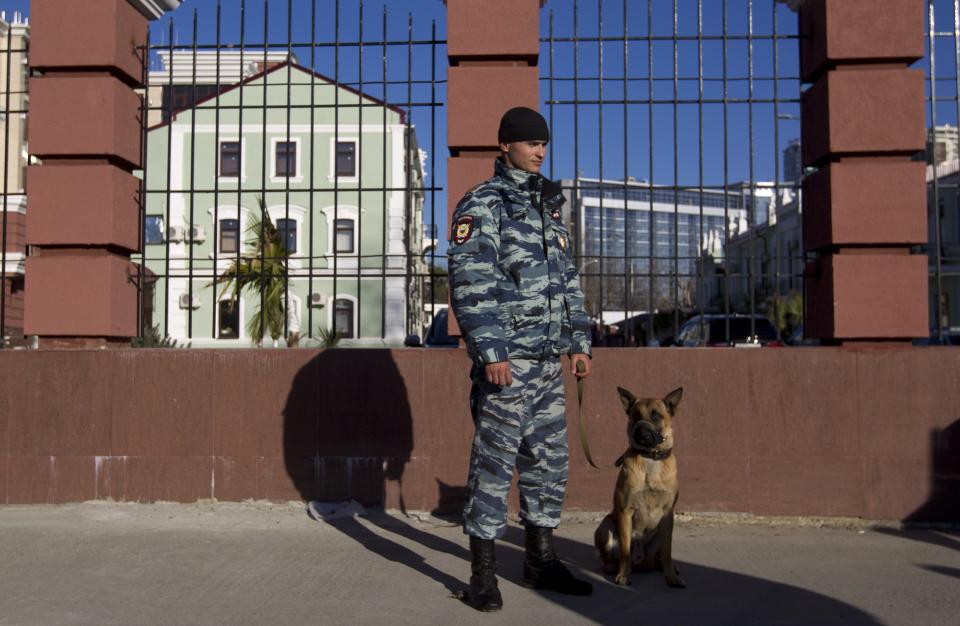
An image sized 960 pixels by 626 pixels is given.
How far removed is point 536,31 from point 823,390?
10.2ft

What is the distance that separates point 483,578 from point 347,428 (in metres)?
2.40

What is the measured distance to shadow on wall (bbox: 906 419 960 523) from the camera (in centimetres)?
597

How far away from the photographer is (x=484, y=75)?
20.7ft

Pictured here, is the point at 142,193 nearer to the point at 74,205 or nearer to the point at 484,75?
the point at 74,205

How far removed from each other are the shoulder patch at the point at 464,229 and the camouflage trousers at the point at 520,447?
599 millimetres

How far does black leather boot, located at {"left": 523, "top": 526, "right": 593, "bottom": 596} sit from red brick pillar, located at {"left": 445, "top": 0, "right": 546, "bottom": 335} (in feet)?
6.98

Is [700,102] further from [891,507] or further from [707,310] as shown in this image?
[891,507]

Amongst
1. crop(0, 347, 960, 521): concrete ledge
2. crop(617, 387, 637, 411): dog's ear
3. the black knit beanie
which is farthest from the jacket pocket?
crop(0, 347, 960, 521): concrete ledge

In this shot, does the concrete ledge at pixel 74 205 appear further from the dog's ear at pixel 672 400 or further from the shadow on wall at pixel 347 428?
the dog's ear at pixel 672 400

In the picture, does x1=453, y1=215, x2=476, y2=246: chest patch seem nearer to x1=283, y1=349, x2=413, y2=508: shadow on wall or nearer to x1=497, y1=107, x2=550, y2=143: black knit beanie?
x1=497, y1=107, x2=550, y2=143: black knit beanie

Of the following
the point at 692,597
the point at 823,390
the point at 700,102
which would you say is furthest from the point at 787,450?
the point at 700,102

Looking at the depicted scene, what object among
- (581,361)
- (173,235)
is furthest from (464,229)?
(173,235)

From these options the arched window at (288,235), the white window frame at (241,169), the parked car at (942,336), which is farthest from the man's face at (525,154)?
Answer: the parked car at (942,336)

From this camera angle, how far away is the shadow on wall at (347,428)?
20.7 feet
